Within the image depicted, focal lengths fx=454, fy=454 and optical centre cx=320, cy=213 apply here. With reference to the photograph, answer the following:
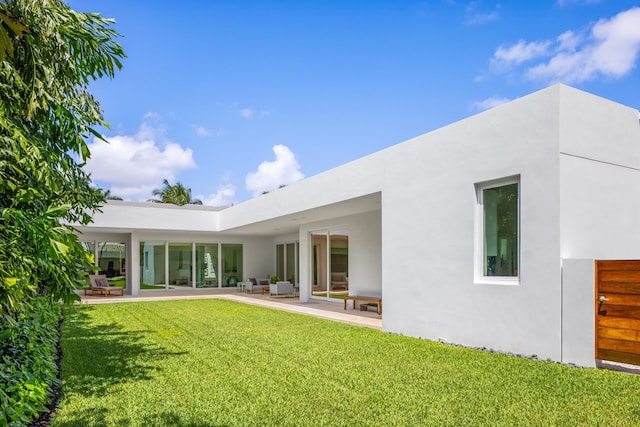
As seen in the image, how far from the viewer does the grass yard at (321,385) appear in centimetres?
468

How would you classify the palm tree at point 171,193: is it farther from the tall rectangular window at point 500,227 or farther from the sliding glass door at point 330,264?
the tall rectangular window at point 500,227

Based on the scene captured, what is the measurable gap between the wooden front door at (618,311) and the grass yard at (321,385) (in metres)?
0.32

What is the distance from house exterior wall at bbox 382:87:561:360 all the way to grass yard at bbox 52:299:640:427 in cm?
52

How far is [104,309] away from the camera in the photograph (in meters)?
15.5

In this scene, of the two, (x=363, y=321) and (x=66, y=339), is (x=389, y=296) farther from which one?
(x=66, y=339)

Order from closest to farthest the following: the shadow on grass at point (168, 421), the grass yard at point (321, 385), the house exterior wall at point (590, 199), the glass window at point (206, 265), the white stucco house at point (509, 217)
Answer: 1. the shadow on grass at point (168, 421)
2. the grass yard at point (321, 385)
3. the house exterior wall at point (590, 199)
4. the white stucco house at point (509, 217)
5. the glass window at point (206, 265)

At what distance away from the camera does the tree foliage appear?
141 inches

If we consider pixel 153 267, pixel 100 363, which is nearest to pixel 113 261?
pixel 153 267

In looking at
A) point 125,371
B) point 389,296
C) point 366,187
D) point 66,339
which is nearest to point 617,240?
point 389,296

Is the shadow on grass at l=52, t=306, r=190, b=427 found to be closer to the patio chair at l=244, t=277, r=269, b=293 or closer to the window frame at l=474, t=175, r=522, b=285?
the window frame at l=474, t=175, r=522, b=285

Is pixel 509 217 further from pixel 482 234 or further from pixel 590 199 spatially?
pixel 590 199

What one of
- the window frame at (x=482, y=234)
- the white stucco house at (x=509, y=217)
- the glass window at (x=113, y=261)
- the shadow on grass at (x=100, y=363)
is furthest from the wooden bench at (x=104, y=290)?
the window frame at (x=482, y=234)

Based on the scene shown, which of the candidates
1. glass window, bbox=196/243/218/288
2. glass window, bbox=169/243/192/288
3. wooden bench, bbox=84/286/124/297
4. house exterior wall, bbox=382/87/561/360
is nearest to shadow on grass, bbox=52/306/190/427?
house exterior wall, bbox=382/87/561/360

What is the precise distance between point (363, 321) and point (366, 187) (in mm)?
3559
